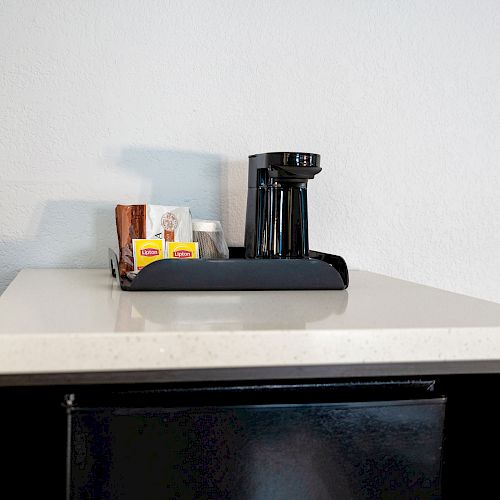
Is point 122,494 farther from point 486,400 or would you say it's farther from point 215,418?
point 486,400

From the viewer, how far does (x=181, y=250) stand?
47.4 inches

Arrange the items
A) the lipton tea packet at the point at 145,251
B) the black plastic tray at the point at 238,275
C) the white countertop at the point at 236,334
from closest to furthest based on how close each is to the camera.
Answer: the white countertop at the point at 236,334 < the black plastic tray at the point at 238,275 < the lipton tea packet at the point at 145,251

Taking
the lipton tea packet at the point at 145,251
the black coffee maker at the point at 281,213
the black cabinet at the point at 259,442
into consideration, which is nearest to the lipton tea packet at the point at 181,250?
the lipton tea packet at the point at 145,251

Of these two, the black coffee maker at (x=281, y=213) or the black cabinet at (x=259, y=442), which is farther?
the black coffee maker at (x=281, y=213)

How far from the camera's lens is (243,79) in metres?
1.45

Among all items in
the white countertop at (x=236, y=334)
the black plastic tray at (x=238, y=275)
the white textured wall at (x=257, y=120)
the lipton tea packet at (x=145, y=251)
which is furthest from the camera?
the white textured wall at (x=257, y=120)

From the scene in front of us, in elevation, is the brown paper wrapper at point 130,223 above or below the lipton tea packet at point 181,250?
above

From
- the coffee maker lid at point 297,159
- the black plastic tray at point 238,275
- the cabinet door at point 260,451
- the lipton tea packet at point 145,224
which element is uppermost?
the coffee maker lid at point 297,159

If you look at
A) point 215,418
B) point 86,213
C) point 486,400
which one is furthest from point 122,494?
point 86,213

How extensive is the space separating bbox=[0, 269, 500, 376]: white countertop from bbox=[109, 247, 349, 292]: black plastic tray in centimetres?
7

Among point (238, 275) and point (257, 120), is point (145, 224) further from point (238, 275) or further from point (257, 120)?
point (257, 120)

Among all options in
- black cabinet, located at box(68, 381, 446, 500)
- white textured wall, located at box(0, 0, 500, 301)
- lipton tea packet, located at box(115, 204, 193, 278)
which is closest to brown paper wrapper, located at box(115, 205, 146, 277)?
lipton tea packet, located at box(115, 204, 193, 278)

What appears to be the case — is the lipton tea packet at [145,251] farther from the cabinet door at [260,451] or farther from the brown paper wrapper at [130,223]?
the cabinet door at [260,451]

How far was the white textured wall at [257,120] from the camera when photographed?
1366 mm
